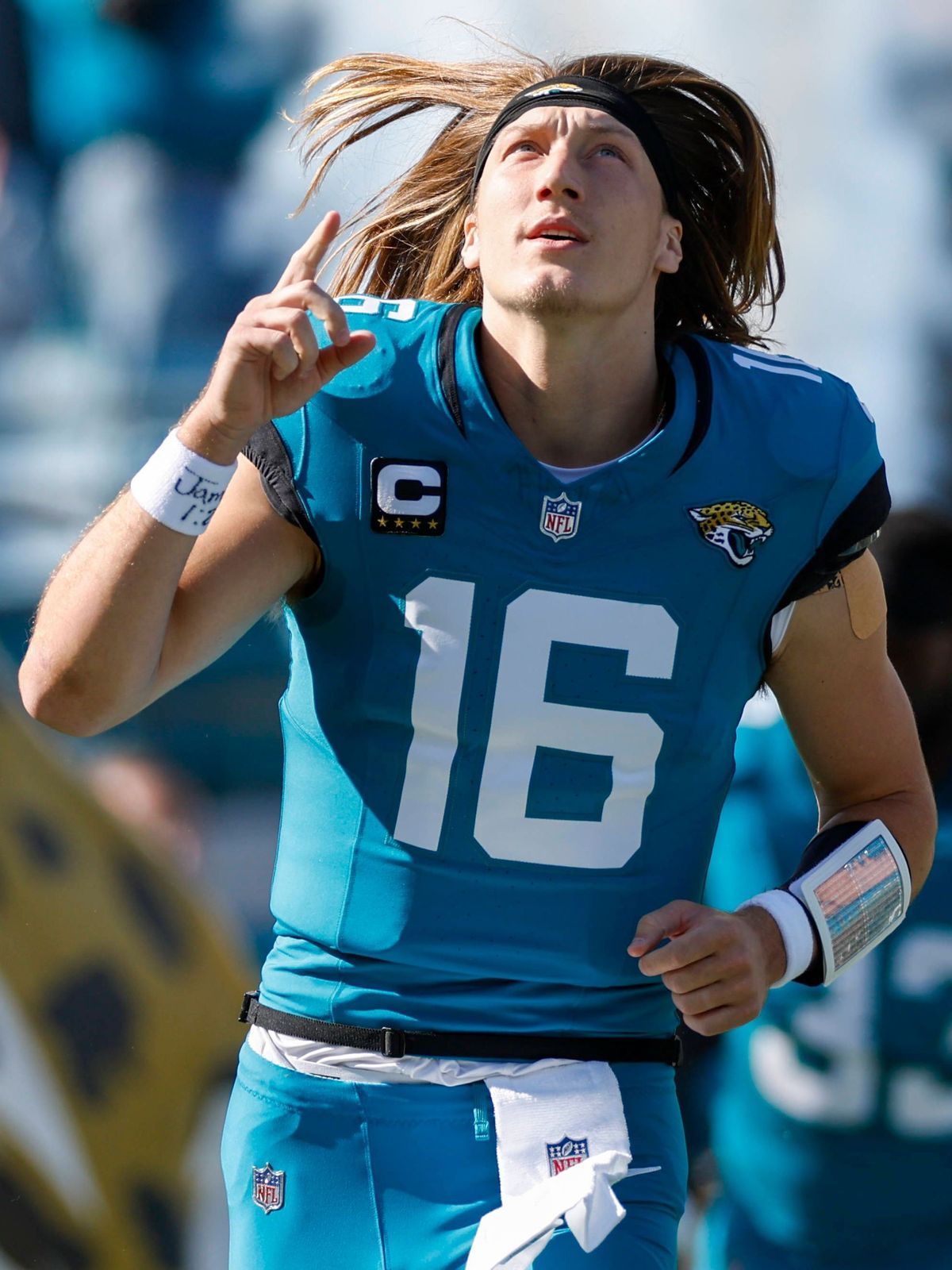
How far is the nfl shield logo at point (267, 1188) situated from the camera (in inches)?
69.7

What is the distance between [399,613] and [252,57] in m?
1.51


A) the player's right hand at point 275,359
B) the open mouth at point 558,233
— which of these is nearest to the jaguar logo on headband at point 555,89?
the open mouth at point 558,233

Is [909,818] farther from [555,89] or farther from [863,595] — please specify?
[555,89]

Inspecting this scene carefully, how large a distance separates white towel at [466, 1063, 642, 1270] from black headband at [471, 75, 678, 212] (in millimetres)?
1128

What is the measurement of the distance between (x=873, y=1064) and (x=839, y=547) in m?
1.27

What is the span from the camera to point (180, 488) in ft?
5.33

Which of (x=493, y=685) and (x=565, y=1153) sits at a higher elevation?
(x=493, y=685)

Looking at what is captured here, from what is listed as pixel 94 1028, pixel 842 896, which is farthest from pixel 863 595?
pixel 94 1028

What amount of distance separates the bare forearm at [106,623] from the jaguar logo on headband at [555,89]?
81 centimetres

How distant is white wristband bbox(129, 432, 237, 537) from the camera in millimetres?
1625

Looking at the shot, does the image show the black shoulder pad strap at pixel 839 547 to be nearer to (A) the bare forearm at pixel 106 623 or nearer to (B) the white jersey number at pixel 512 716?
(B) the white jersey number at pixel 512 716

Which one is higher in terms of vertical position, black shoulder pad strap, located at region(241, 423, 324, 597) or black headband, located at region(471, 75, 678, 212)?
black headband, located at region(471, 75, 678, 212)

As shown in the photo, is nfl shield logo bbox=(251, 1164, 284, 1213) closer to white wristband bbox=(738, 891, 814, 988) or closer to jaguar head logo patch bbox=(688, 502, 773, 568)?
white wristband bbox=(738, 891, 814, 988)

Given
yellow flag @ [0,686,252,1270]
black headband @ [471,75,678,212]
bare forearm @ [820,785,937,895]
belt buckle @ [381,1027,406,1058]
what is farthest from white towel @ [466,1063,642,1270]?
yellow flag @ [0,686,252,1270]
